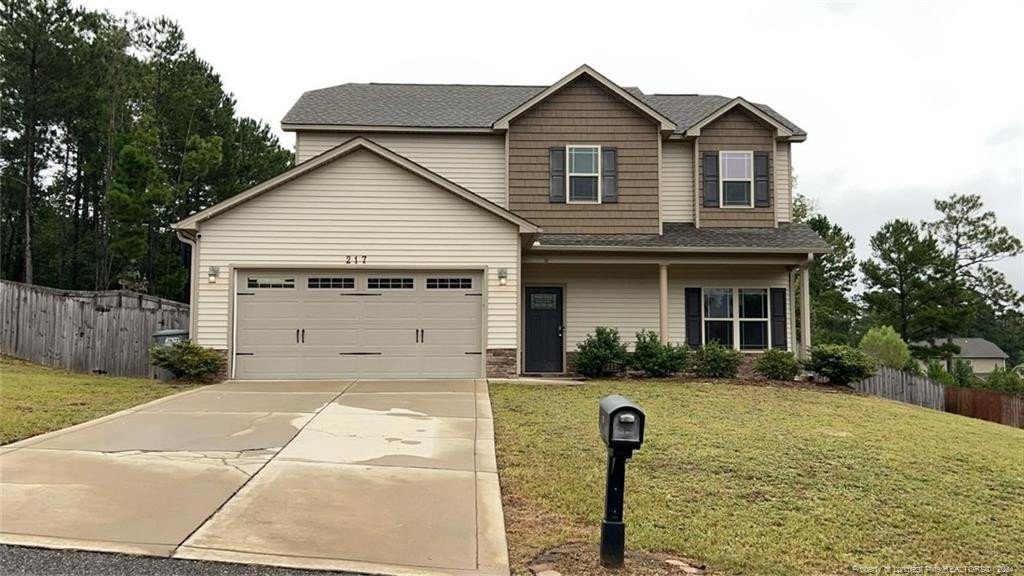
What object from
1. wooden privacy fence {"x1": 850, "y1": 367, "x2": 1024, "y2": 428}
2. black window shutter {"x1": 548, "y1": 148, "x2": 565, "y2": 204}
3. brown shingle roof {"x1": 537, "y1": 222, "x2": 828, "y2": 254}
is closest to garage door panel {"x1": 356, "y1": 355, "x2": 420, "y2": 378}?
brown shingle roof {"x1": 537, "y1": 222, "x2": 828, "y2": 254}

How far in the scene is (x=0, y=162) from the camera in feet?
94.7

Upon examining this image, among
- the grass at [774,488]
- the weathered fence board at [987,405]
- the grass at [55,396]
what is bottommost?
the weathered fence board at [987,405]

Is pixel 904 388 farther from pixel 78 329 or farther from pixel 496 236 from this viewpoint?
pixel 78 329

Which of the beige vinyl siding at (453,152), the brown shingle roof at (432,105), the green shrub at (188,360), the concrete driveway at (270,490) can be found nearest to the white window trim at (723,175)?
the brown shingle roof at (432,105)

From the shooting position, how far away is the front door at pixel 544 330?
1577 cm

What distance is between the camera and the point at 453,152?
53.4 feet

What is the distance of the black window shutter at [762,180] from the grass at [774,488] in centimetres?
760

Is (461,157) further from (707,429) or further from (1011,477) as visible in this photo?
(1011,477)

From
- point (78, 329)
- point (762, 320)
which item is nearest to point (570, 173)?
point (762, 320)

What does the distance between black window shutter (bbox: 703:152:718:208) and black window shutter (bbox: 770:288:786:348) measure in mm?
2641

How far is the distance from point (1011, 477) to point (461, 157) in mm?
12517

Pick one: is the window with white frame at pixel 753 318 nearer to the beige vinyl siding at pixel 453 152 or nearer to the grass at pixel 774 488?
the grass at pixel 774 488

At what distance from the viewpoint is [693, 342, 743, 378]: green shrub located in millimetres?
14406

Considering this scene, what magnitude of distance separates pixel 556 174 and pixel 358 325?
6.02 m
